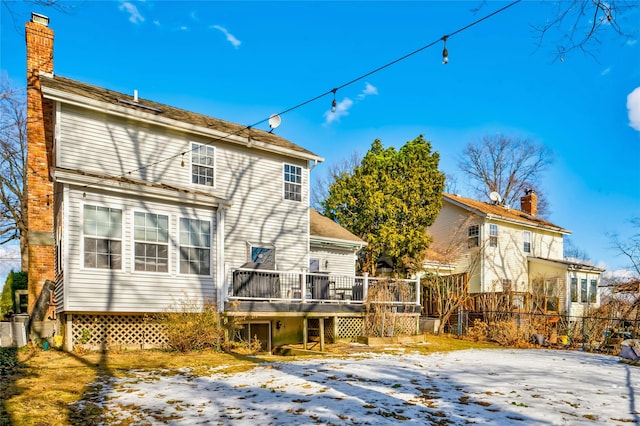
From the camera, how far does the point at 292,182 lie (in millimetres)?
18203

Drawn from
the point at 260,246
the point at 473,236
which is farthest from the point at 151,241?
the point at 473,236

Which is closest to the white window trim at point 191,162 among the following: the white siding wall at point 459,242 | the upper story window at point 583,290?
the white siding wall at point 459,242

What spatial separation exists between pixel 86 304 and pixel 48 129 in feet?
20.8

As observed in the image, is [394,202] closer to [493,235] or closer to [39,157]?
[493,235]

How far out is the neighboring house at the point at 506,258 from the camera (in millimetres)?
27109

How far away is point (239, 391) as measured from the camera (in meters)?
8.04

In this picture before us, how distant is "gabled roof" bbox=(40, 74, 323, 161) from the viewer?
1365 cm

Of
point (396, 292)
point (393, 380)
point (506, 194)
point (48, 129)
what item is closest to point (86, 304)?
point (48, 129)

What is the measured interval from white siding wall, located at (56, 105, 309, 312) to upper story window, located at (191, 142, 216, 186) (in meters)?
0.18

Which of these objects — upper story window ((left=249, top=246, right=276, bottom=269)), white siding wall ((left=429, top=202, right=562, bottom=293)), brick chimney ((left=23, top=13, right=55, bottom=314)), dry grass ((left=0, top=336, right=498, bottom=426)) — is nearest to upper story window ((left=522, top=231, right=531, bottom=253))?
white siding wall ((left=429, top=202, right=562, bottom=293))

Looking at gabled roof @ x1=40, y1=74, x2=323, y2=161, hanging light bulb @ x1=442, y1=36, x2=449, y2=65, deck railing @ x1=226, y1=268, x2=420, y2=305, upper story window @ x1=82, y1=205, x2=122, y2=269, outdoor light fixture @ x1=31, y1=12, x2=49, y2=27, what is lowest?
deck railing @ x1=226, y1=268, x2=420, y2=305

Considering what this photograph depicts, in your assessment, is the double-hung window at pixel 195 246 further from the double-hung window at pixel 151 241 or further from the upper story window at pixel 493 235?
the upper story window at pixel 493 235

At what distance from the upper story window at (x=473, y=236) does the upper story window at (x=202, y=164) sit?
16689 millimetres

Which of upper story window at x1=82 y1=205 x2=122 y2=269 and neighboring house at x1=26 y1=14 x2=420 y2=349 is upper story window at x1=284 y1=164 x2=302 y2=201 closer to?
neighboring house at x1=26 y1=14 x2=420 y2=349
